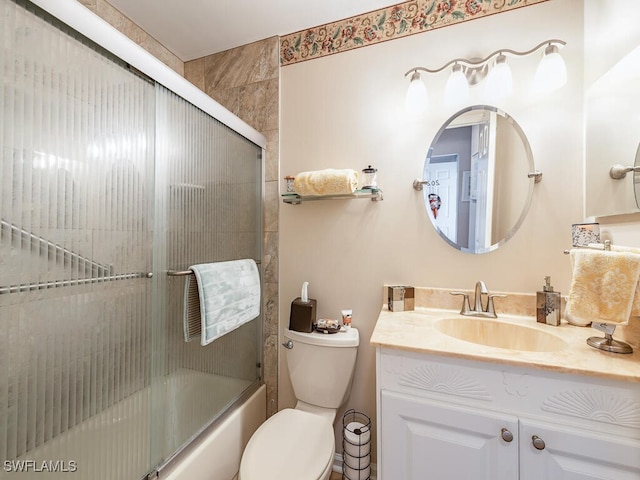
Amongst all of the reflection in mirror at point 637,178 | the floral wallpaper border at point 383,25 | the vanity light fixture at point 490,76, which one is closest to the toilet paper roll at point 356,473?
the reflection in mirror at point 637,178

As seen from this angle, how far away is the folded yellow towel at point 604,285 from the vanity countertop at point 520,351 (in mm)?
119

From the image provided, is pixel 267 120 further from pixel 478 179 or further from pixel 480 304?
pixel 480 304

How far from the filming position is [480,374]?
866mm

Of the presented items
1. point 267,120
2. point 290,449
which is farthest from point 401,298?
point 267,120

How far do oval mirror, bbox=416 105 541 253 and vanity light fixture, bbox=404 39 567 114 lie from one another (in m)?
0.08

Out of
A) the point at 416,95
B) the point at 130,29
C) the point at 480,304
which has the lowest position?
the point at 480,304

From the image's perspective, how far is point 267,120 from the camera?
1673 millimetres

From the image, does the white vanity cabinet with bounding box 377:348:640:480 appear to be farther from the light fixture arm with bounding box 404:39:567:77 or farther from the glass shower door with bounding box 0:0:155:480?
the light fixture arm with bounding box 404:39:567:77

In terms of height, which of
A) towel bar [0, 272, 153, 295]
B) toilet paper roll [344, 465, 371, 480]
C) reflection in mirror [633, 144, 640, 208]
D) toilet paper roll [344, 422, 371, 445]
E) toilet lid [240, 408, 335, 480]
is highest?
reflection in mirror [633, 144, 640, 208]

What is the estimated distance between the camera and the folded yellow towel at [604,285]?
79 centimetres

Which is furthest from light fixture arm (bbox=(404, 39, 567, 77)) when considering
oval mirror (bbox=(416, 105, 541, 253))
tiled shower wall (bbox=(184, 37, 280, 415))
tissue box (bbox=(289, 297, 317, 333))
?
tissue box (bbox=(289, 297, 317, 333))

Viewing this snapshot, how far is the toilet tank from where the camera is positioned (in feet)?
4.38

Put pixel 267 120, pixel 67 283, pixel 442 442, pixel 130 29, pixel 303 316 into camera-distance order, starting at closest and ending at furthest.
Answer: pixel 67 283, pixel 442 442, pixel 303 316, pixel 130 29, pixel 267 120

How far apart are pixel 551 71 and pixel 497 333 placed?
1.11 metres
